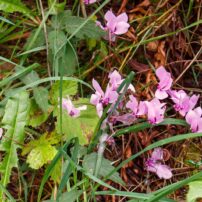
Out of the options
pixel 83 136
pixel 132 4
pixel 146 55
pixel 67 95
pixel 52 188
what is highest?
pixel 132 4

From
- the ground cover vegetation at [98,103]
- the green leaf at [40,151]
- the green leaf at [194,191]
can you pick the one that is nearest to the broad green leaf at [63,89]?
the ground cover vegetation at [98,103]

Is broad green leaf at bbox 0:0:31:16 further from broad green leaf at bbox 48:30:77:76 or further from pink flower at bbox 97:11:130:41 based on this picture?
pink flower at bbox 97:11:130:41

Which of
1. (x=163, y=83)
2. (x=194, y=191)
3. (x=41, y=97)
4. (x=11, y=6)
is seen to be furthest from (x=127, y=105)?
(x=11, y=6)

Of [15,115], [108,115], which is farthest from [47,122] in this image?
[108,115]

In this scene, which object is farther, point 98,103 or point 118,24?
point 118,24

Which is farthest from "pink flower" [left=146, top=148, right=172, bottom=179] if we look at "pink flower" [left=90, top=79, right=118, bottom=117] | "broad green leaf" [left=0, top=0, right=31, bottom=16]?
"broad green leaf" [left=0, top=0, right=31, bottom=16]

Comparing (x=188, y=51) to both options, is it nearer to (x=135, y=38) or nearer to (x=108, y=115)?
(x=135, y=38)

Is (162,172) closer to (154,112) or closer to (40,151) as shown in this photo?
(154,112)
